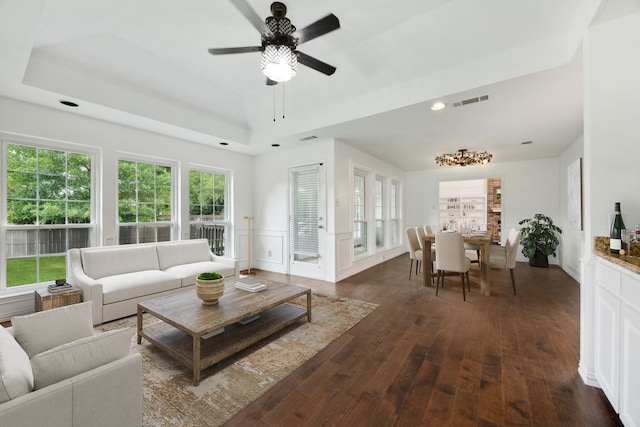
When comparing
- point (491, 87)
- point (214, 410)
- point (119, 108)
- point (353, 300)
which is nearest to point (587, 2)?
point (491, 87)

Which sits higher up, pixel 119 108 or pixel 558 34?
pixel 558 34

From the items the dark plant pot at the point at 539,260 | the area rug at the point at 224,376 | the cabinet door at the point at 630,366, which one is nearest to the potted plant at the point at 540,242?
the dark plant pot at the point at 539,260

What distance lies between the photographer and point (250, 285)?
295 centimetres

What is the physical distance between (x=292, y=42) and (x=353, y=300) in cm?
313

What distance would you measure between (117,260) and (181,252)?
87 centimetres

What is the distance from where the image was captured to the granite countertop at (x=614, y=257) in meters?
1.43

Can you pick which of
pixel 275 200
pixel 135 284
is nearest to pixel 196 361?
pixel 135 284

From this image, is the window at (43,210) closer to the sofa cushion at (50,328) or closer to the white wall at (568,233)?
the sofa cushion at (50,328)

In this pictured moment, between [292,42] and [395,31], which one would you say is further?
[395,31]

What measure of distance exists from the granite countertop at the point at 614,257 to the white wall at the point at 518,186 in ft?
17.3

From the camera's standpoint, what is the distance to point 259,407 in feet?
5.69

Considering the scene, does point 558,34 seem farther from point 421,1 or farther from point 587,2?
point 421,1

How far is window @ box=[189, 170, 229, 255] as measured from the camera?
5055 mm

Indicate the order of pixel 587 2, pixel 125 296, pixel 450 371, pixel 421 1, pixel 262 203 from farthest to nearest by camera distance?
pixel 262 203
pixel 125 296
pixel 421 1
pixel 450 371
pixel 587 2
